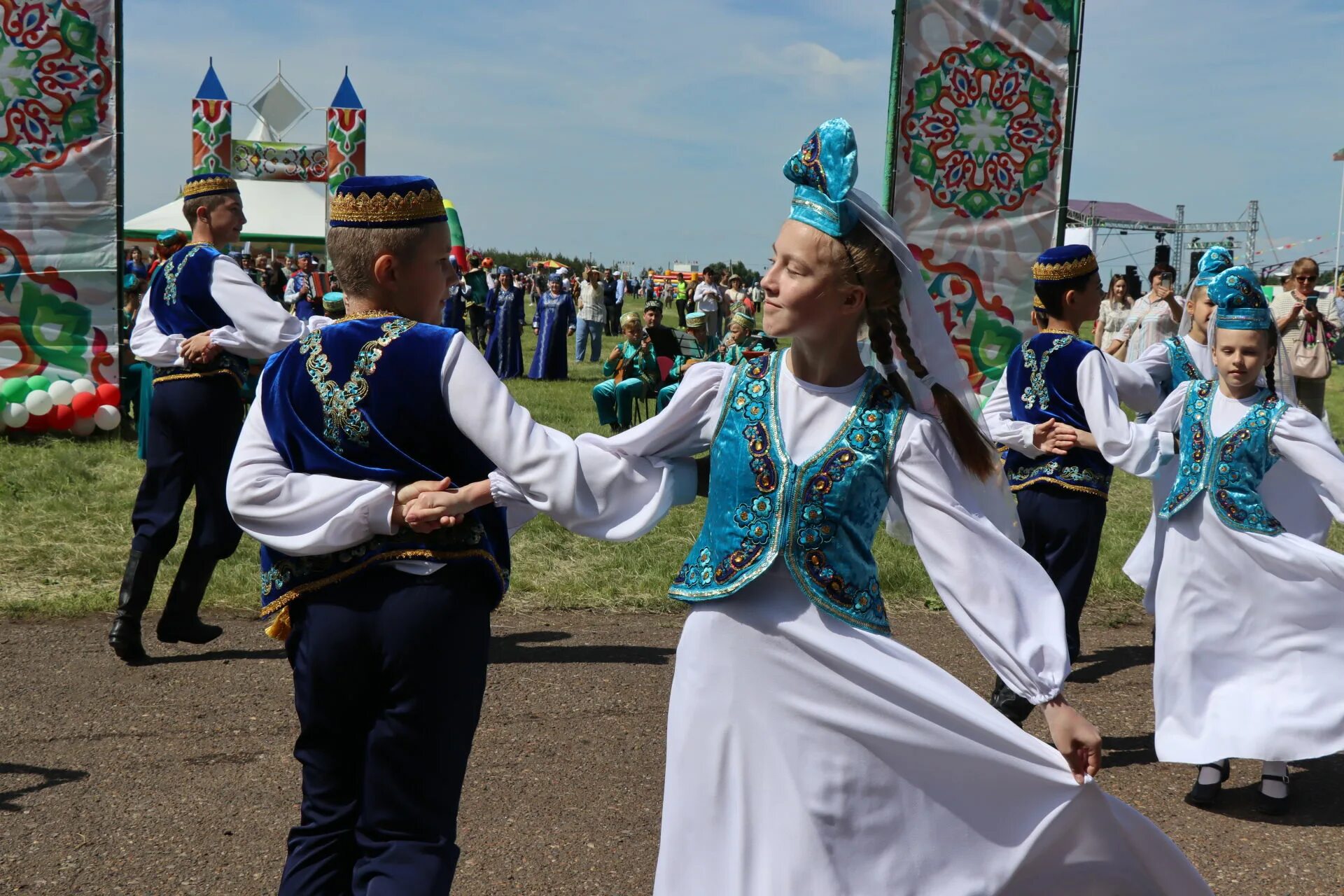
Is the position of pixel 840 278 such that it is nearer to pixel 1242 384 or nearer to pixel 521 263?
pixel 1242 384

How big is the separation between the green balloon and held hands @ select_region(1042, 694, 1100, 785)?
35.8ft

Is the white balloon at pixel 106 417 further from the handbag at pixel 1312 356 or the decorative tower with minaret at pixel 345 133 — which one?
the decorative tower with minaret at pixel 345 133

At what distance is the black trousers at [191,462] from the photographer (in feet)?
17.5

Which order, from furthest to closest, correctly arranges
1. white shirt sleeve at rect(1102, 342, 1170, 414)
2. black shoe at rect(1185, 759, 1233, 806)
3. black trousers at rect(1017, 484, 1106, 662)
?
white shirt sleeve at rect(1102, 342, 1170, 414) → black trousers at rect(1017, 484, 1106, 662) → black shoe at rect(1185, 759, 1233, 806)

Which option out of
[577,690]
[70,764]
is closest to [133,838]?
[70,764]

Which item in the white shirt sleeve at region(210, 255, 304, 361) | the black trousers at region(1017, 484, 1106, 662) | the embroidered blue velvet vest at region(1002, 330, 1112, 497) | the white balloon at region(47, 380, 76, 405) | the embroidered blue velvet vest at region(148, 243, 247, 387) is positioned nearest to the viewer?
the white shirt sleeve at region(210, 255, 304, 361)

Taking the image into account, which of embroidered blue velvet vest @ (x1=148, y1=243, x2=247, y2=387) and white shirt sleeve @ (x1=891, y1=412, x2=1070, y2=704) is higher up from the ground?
embroidered blue velvet vest @ (x1=148, y1=243, x2=247, y2=387)

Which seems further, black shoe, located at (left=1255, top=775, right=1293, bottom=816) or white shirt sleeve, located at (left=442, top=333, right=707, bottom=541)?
Result: black shoe, located at (left=1255, top=775, right=1293, bottom=816)

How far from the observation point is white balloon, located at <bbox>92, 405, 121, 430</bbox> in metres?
11.4

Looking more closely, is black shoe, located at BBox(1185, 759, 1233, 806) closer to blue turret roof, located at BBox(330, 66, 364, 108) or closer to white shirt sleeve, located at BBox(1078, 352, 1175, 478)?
white shirt sleeve, located at BBox(1078, 352, 1175, 478)

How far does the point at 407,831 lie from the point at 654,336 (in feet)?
37.2

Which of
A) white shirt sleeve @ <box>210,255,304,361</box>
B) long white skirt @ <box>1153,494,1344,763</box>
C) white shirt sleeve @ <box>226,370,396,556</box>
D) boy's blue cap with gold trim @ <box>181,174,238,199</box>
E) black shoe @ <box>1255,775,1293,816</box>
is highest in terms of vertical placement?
boy's blue cap with gold trim @ <box>181,174,238,199</box>

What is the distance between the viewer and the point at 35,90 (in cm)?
1102

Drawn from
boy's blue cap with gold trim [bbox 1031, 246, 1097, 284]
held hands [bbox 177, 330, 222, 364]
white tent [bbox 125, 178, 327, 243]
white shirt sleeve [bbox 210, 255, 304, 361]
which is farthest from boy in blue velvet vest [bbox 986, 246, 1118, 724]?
white tent [bbox 125, 178, 327, 243]
